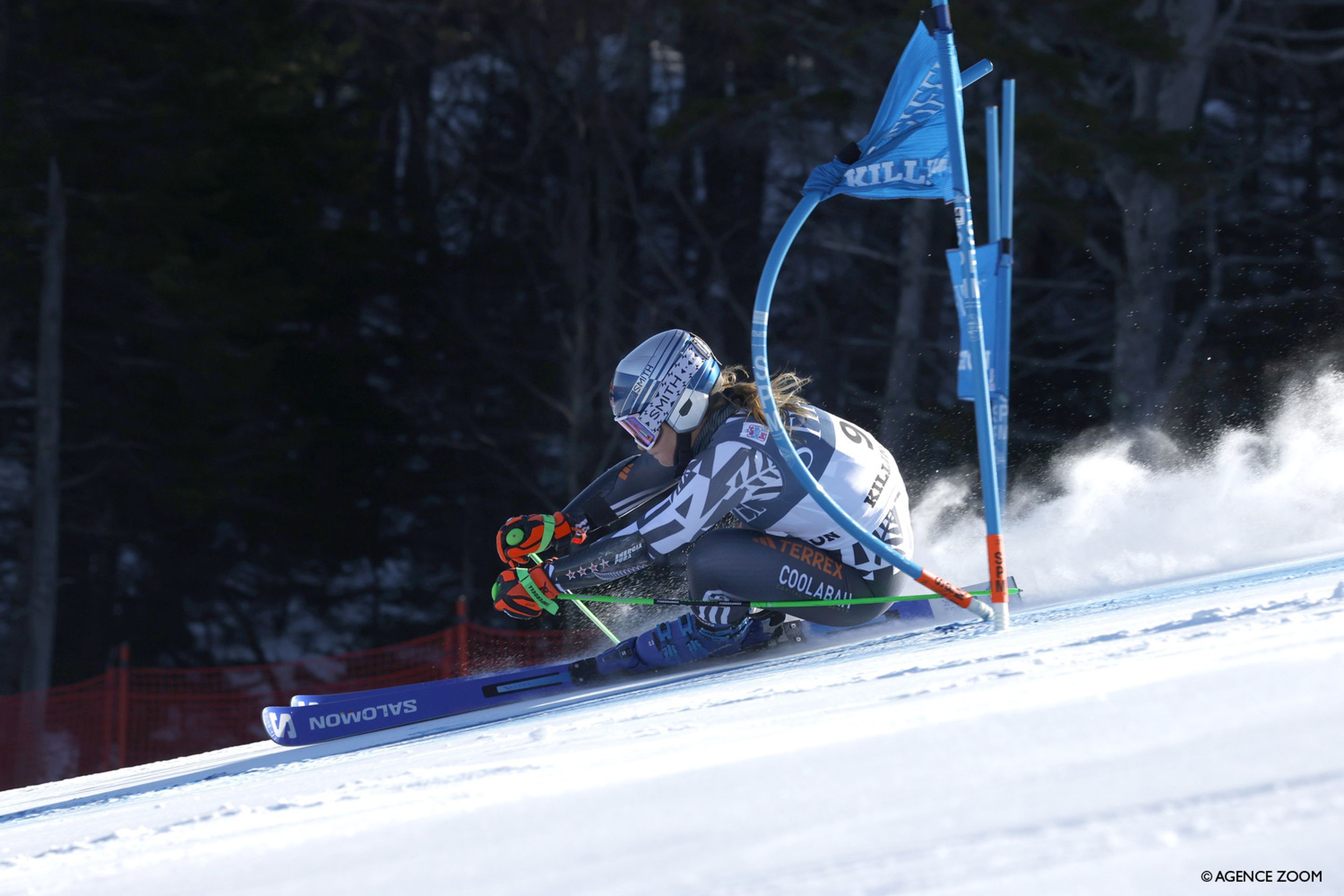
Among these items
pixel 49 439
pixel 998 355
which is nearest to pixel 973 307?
pixel 998 355

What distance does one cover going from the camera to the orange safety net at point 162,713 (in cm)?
927

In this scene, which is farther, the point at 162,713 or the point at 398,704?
the point at 162,713

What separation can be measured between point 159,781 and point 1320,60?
38.8ft

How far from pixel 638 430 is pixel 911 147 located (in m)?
1.44

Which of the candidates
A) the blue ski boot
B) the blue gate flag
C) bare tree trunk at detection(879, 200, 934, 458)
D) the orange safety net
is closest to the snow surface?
the blue ski boot

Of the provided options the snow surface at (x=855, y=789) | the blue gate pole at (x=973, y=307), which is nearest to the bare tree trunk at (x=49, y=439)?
the snow surface at (x=855, y=789)

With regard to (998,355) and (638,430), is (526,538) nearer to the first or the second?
(638,430)

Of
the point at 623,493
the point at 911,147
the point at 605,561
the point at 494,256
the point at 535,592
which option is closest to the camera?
the point at 911,147

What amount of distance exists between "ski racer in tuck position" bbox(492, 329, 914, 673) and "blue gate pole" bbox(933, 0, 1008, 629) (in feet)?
1.75

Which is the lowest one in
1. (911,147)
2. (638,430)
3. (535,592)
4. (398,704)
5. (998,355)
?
(398,704)

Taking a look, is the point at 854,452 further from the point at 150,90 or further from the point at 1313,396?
the point at 150,90

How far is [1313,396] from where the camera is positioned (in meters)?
6.47

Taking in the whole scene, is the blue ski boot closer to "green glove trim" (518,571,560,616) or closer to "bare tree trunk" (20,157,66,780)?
"green glove trim" (518,571,560,616)

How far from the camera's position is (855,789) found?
1854 mm
